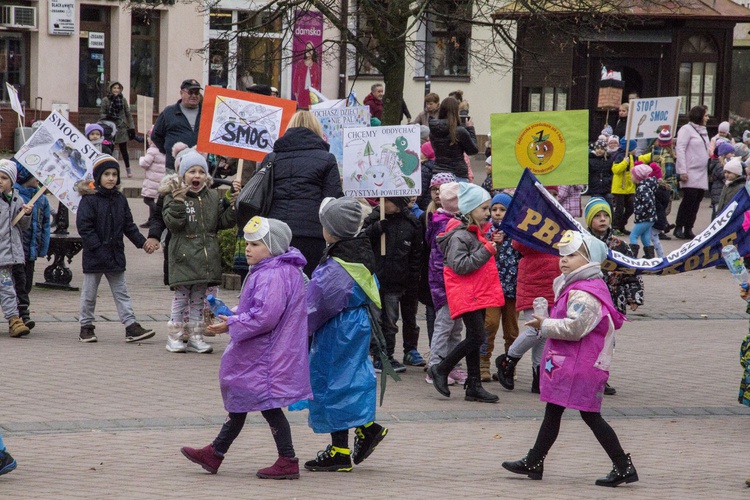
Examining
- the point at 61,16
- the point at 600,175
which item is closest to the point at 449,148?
the point at 600,175

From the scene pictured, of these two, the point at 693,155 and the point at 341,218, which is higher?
the point at 693,155

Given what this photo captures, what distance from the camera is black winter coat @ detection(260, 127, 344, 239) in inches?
351

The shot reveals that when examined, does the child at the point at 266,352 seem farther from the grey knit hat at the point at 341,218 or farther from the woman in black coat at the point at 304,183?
the woman in black coat at the point at 304,183

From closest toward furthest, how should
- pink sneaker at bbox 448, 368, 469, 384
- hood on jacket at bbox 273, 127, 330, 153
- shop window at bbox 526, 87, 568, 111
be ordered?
hood on jacket at bbox 273, 127, 330, 153 < pink sneaker at bbox 448, 368, 469, 384 < shop window at bbox 526, 87, 568, 111

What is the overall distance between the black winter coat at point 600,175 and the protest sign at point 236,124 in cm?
953

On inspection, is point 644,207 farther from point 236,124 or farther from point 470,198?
point 470,198

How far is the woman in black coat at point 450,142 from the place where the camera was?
42.6 feet

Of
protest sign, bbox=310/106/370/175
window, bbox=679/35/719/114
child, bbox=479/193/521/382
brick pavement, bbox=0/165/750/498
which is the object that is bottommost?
brick pavement, bbox=0/165/750/498

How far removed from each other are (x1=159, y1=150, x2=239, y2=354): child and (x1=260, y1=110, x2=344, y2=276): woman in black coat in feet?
4.05

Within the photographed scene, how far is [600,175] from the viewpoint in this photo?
64.8 ft

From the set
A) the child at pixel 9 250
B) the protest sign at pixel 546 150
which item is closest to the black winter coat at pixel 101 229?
the child at pixel 9 250

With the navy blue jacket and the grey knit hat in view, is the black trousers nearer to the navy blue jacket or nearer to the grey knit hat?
the navy blue jacket

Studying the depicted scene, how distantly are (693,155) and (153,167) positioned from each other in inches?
→ 340

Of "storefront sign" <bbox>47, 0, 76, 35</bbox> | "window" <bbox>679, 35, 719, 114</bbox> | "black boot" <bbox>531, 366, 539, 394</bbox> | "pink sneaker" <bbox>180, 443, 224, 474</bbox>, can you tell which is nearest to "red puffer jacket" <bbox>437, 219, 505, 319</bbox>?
"black boot" <bbox>531, 366, 539, 394</bbox>
